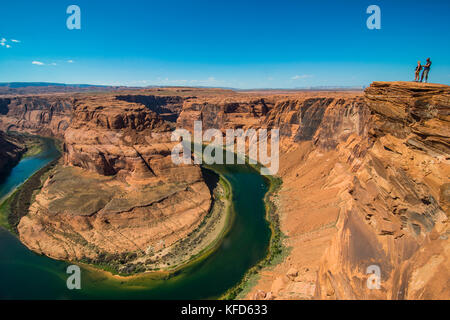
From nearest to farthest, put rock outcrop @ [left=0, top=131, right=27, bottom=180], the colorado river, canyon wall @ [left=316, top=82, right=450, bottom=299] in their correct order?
canyon wall @ [left=316, top=82, right=450, bottom=299]
the colorado river
rock outcrop @ [left=0, top=131, right=27, bottom=180]

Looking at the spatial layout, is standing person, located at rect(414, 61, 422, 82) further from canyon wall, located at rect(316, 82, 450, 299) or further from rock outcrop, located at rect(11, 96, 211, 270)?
rock outcrop, located at rect(11, 96, 211, 270)

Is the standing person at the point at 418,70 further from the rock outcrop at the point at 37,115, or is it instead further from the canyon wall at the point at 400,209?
the rock outcrop at the point at 37,115

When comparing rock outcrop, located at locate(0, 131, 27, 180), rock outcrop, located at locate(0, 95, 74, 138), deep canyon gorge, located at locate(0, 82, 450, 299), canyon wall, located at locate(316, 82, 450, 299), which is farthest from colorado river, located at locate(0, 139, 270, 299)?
rock outcrop, located at locate(0, 95, 74, 138)

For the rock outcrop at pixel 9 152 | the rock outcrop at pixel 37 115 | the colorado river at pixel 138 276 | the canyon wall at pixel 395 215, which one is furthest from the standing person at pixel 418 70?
the rock outcrop at pixel 37 115

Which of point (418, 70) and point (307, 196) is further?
point (307, 196)

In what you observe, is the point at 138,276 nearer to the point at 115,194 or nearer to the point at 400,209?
the point at 115,194

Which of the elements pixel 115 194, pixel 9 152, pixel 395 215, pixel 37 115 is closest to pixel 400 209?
pixel 395 215
